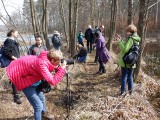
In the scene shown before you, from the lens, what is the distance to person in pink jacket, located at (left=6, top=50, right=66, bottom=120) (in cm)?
436

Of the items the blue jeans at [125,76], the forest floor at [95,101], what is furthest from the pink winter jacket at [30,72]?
the blue jeans at [125,76]

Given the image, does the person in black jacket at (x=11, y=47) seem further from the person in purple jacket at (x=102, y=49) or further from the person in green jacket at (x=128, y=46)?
the person in purple jacket at (x=102, y=49)

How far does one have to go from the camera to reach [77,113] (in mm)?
5312

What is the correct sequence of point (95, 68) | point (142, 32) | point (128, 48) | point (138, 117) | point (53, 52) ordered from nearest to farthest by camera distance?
point (53, 52), point (138, 117), point (128, 48), point (142, 32), point (95, 68)

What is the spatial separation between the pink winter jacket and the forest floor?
115cm

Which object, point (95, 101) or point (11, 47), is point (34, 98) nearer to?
point (95, 101)

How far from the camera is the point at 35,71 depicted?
4.48m

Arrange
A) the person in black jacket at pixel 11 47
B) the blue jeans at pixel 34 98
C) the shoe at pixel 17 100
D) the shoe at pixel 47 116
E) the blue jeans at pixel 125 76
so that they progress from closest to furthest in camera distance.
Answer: the blue jeans at pixel 34 98 → the shoe at pixel 47 116 → the person in black jacket at pixel 11 47 → the shoe at pixel 17 100 → the blue jeans at pixel 125 76

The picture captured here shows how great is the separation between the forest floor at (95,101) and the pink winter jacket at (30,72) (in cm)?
115

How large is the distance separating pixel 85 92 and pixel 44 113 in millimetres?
2021

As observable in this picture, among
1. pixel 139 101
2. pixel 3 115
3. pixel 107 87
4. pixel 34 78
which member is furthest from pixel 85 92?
pixel 34 78

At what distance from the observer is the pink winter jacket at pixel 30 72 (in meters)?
4.40

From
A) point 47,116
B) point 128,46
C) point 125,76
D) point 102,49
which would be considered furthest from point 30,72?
point 102,49

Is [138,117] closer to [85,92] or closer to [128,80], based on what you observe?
[128,80]
